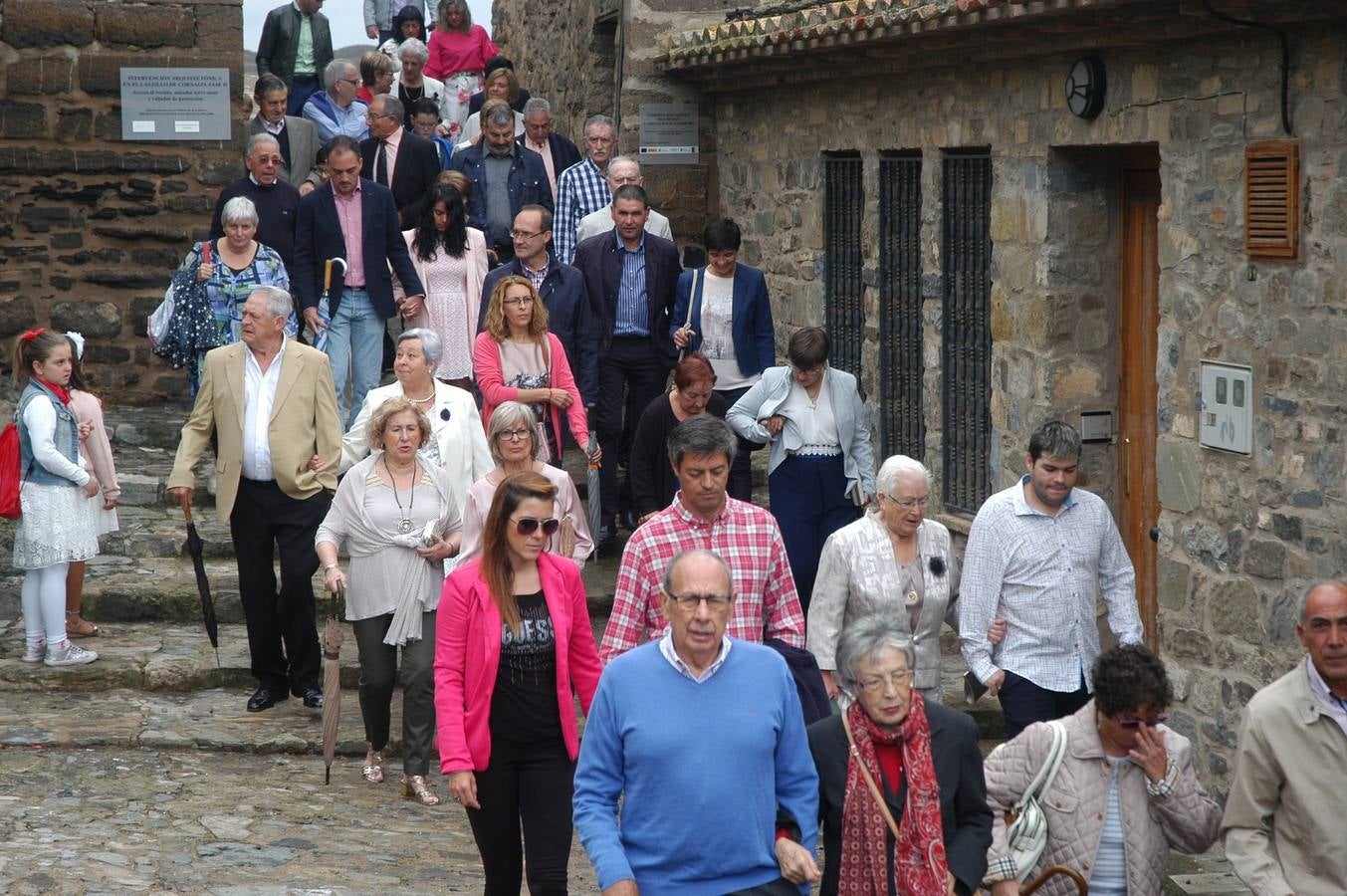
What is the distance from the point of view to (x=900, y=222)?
10797mm

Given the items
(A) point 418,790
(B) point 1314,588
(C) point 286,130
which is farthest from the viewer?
(C) point 286,130

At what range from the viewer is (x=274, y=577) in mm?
8672

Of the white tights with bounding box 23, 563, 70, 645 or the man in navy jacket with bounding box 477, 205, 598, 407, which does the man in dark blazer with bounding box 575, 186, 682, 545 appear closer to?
the man in navy jacket with bounding box 477, 205, 598, 407

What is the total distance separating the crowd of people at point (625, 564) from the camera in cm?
472

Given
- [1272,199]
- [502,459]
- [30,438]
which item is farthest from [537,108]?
[1272,199]

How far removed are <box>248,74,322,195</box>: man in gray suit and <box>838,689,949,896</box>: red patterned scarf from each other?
28.0 ft

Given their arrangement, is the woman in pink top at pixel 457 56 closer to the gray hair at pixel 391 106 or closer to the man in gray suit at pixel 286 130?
the man in gray suit at pixel 286 130

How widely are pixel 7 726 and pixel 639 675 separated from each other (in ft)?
15.7

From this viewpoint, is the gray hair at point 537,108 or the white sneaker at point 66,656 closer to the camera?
the white sneaker at point 66,656

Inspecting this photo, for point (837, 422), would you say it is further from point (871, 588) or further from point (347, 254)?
point (347, 254)

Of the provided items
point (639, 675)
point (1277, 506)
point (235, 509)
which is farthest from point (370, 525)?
point (1277, 506)

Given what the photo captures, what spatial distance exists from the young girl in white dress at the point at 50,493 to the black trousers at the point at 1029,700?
4.68 m

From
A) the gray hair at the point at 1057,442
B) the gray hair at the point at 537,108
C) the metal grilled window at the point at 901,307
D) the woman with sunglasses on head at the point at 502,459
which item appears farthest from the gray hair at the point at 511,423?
the gray hair at the point at 537,108

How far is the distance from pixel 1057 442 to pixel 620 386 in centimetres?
442
